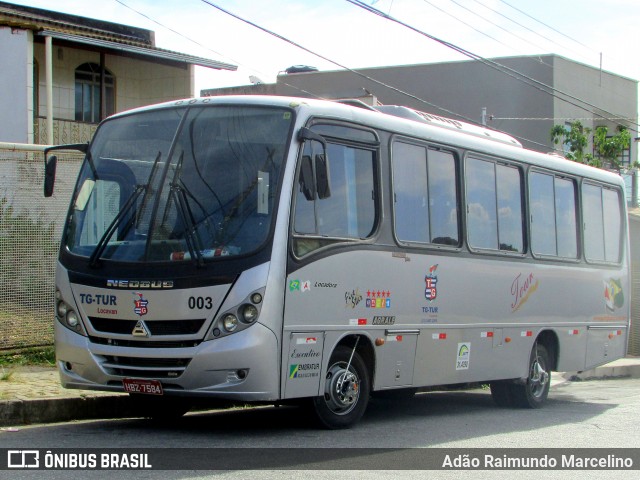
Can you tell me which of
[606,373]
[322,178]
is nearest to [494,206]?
[322,178]

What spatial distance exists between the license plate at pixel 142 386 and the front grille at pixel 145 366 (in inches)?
2.6

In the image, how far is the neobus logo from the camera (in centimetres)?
890

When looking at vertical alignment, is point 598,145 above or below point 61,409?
above

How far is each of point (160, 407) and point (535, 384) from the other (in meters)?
5.74

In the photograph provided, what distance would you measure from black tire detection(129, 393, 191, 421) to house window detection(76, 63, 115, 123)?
14796 millimetres

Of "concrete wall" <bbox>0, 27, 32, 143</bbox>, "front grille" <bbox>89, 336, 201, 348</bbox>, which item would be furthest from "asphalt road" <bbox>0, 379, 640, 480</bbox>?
"concrete wall" <bbox>0, 27, 32, 143</bbox>

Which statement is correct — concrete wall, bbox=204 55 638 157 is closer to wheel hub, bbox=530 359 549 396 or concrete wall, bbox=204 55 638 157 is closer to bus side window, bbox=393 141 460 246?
wheel hub, bbox=530 359 549 396

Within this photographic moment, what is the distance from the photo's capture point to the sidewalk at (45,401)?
9.70 metres

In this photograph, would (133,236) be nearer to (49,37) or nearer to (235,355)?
(235,355)

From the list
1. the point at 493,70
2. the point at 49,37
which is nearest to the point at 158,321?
the point at 49,37

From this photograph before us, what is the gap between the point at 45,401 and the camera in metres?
9.97

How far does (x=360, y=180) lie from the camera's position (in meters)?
10.2

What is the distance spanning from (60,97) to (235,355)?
54.4 ft

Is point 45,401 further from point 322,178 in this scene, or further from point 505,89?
point 505,89
